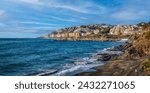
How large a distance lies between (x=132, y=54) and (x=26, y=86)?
24040 millimetres

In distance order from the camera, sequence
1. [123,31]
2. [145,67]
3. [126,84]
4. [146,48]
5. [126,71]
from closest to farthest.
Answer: [126,84] < [145,67] < [126,71] < [146,48] < [123,31]

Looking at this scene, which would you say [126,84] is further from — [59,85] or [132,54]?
[132,54]

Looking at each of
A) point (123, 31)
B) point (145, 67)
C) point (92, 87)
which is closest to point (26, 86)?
point (92, 87)

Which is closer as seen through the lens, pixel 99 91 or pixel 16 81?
pixel 99 91

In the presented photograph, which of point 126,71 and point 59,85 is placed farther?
point 126,71

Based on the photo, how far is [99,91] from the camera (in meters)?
12.9

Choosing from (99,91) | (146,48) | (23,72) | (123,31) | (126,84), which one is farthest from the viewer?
(123,31)

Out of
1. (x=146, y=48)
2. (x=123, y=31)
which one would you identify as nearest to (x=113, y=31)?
(x=123, y=31)

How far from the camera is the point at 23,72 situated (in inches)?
1133

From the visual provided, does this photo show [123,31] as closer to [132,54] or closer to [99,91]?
[132,54]

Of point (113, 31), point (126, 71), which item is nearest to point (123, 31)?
point (113, 31)

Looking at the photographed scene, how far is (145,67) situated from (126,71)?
191 centimetres

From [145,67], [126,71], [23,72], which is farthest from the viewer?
[23,72]

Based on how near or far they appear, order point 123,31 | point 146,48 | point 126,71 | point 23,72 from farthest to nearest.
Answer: point 123,31
point 146,48
point 23,72
point 126,71
